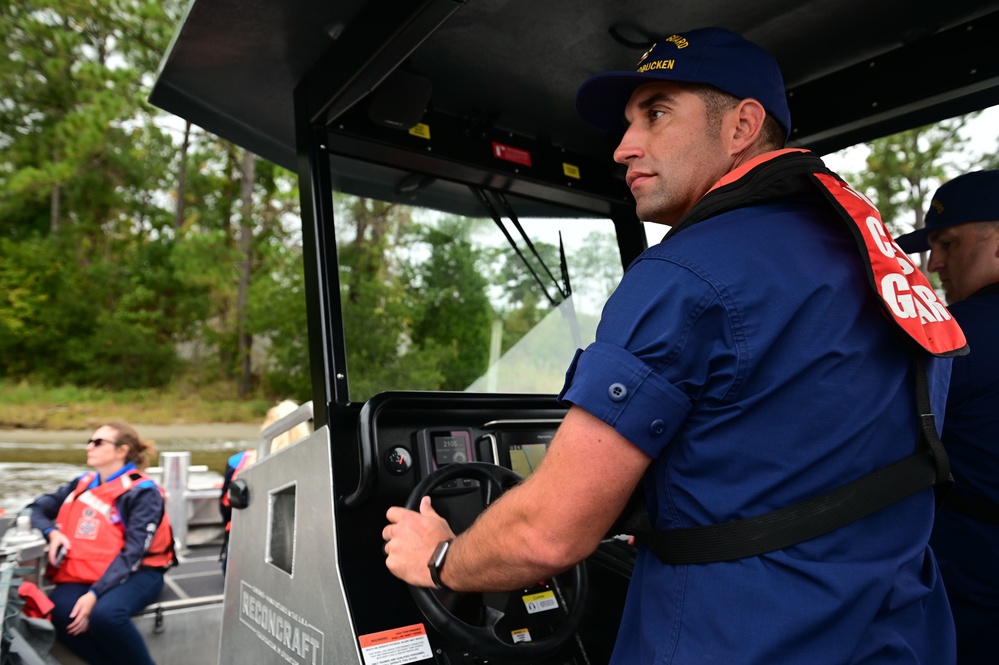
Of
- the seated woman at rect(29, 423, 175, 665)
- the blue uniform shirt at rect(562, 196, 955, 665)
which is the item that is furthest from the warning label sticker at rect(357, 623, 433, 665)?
the seated woman at rect(29, 423, 175, 665)

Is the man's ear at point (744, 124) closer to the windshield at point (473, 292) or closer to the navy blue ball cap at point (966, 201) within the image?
the navy blue ball cap at point (966, 201)

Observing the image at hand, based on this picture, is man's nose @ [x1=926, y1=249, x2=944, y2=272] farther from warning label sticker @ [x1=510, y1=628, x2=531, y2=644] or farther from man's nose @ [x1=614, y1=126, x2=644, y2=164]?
warning label sticker @ [x1=510, y1=628, x2=531, y2=644]

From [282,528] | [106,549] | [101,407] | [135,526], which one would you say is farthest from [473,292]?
[101,407]

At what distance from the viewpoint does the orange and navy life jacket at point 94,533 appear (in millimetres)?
4766

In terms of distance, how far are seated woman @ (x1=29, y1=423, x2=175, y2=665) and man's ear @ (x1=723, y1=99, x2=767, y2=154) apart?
15.1ft

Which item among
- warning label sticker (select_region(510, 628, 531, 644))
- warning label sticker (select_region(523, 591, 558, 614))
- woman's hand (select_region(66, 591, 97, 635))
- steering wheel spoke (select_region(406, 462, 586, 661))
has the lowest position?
woman's hand (select_region(66, 591, 97, 635))

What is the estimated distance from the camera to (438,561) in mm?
1356

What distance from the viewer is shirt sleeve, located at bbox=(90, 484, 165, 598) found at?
4754mm

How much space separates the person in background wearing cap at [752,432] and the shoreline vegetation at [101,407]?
17.0m

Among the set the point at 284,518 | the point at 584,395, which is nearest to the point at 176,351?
the point at 284,518

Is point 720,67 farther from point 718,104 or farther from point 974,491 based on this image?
point 974,491

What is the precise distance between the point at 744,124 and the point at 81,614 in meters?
4.73

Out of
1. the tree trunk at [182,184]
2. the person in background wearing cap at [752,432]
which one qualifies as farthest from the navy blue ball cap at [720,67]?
the tree trunk at [182,184]

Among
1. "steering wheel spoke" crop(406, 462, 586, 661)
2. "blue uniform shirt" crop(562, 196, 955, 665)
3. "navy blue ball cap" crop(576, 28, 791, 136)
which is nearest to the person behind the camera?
"blue uniform shirt" crop(562, 196, 955, 665)
